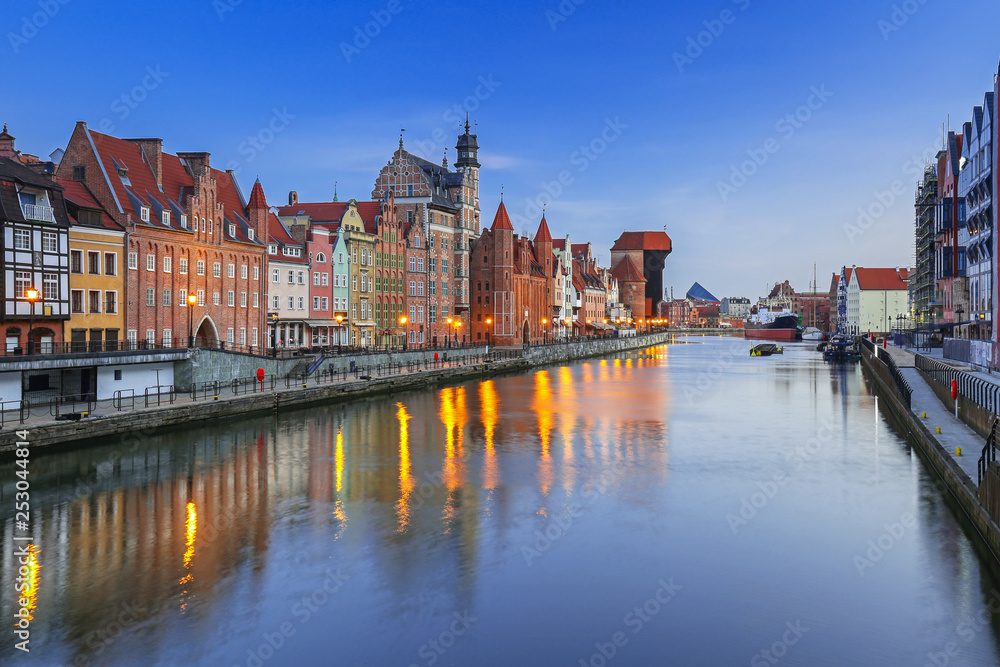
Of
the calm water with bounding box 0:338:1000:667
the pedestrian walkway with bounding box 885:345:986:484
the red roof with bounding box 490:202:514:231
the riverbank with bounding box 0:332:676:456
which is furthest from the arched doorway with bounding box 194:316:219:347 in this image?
the red roof with bounding box 490:202:514:231

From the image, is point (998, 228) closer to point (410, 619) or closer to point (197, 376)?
point (410, 619)

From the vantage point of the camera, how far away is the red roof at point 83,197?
48.4m

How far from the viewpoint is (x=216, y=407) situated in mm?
43406

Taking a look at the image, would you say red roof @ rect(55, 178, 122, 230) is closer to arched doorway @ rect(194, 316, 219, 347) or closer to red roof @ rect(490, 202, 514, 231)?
arched doorway @ rect(194, 316, 219, 347)

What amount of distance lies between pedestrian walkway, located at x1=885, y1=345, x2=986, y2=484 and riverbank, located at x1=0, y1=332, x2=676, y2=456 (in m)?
34.1

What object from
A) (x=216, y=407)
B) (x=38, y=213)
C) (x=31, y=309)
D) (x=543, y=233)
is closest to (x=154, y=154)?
(x=38, y=213)

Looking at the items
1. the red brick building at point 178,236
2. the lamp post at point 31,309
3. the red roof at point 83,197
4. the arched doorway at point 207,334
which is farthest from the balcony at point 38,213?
the arched doorway at point 207,334

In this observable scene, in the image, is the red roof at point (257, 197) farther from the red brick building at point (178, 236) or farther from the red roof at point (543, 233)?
the red roof at point (543, 233)

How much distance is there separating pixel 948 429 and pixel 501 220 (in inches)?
3221

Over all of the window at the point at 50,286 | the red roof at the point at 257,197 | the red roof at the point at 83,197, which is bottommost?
the window at the point at 50,286

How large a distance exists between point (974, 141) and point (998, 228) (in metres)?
20.5

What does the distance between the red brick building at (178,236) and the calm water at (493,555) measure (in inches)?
647

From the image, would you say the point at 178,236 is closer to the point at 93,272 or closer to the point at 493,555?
the point at 93,272

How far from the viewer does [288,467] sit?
33844 mm
